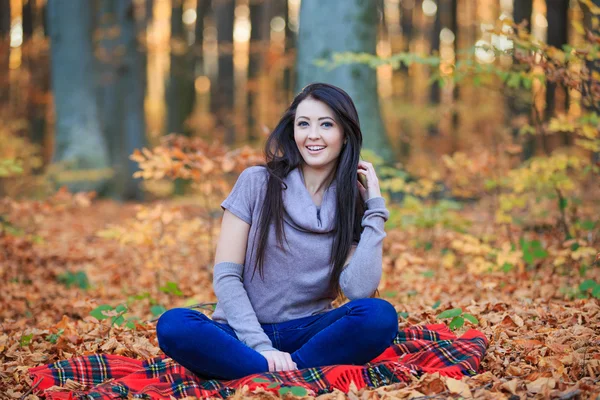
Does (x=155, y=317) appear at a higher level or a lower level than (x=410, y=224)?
lower

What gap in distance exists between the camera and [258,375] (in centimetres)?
293

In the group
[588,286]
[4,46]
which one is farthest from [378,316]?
[4,46]

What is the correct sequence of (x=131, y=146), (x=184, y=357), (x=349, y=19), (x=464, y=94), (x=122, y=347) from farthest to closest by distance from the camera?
(x=464, y=94), (x=131, y=146), (x=349, y=19), (x=122, y=347), (x=184, y=357)

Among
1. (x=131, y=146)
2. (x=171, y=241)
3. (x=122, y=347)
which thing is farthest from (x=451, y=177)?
(x=131, y=146)

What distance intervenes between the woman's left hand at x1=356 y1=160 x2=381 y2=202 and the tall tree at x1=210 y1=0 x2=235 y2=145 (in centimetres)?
1557

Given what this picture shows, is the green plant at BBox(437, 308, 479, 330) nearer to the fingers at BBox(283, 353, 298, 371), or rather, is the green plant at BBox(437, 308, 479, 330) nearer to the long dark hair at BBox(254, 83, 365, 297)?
the long dark hair at BBox(254, 83, 365, 297)

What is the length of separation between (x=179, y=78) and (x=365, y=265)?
14.0m

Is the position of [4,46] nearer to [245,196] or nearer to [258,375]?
[245,196]

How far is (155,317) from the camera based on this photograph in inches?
176

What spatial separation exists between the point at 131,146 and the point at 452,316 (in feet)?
39.5

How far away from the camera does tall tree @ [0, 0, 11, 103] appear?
19.2 meters

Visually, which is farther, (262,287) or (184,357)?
(262,287)

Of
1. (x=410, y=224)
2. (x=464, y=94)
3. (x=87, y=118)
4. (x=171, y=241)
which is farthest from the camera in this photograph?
(x=464, y=94)

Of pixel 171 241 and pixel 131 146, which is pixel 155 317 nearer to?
pixel 171 241
